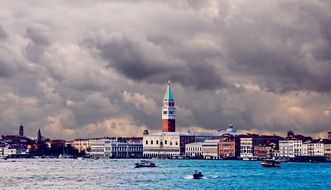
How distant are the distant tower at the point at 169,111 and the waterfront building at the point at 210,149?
735cm

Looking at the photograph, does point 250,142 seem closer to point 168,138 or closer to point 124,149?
point 168,138

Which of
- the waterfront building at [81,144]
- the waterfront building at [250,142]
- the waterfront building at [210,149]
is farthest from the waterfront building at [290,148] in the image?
the waterfront building at [81,144]

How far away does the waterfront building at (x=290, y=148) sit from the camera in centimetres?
13994

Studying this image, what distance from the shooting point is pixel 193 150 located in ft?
510

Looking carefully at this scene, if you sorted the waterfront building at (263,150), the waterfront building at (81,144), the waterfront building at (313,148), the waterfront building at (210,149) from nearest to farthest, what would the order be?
the waterfront building at (313,148) → the waterfront building at (263,150) → the waterfront building at (210,149) → the waterfront building at (81,144)

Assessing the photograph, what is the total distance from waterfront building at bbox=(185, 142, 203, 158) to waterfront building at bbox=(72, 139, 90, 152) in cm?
3323

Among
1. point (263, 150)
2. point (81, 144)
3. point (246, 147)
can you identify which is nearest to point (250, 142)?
point (246, 147)

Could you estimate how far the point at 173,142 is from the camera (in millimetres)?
156125

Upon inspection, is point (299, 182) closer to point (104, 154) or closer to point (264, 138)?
point (264, 138)

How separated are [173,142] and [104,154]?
22024 millimetres

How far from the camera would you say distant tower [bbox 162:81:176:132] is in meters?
152

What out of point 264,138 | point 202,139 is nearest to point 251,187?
point 264,138

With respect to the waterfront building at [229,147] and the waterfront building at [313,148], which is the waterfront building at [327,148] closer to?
the waterfront building at [313,148]

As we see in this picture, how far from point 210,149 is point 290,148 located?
17.6 meters
